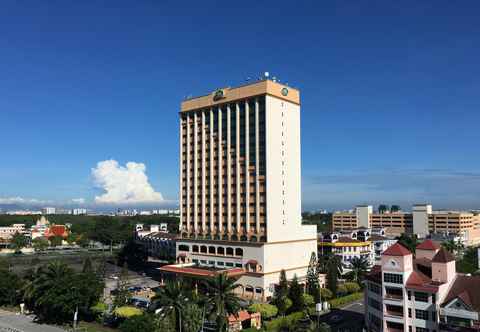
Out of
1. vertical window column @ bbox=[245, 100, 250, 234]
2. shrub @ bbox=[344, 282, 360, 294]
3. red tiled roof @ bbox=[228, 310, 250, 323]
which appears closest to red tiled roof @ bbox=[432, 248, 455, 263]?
red tiled roof @ bbox=[228, 310, 250, 323]

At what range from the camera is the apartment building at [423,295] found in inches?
1953

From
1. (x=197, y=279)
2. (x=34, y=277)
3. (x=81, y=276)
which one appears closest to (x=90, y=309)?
(x=81, y=276)

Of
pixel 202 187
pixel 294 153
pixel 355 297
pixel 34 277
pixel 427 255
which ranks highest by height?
pixel 294 153

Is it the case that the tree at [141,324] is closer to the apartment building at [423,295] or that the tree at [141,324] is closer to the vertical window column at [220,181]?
the apartment building at [423,295]

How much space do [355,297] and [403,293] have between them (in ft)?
104

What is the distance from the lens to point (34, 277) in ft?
255

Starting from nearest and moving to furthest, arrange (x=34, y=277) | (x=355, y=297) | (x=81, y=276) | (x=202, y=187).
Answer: (x=81, y=276) < (x=34, y=277) < (x=355, y=297) < (x=202, y=187)

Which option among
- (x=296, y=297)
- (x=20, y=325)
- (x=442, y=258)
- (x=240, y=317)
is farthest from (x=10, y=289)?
(x=442, y=258)

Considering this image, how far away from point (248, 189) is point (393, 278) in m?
42.4

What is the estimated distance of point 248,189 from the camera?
92.6m

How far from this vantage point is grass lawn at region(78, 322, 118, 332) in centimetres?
6519

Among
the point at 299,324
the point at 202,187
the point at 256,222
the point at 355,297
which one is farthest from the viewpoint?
the point at 202,187

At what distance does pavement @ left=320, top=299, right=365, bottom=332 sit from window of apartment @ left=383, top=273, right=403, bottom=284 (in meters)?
11.8

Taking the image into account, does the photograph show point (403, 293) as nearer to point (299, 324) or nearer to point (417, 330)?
point (417, 330)
